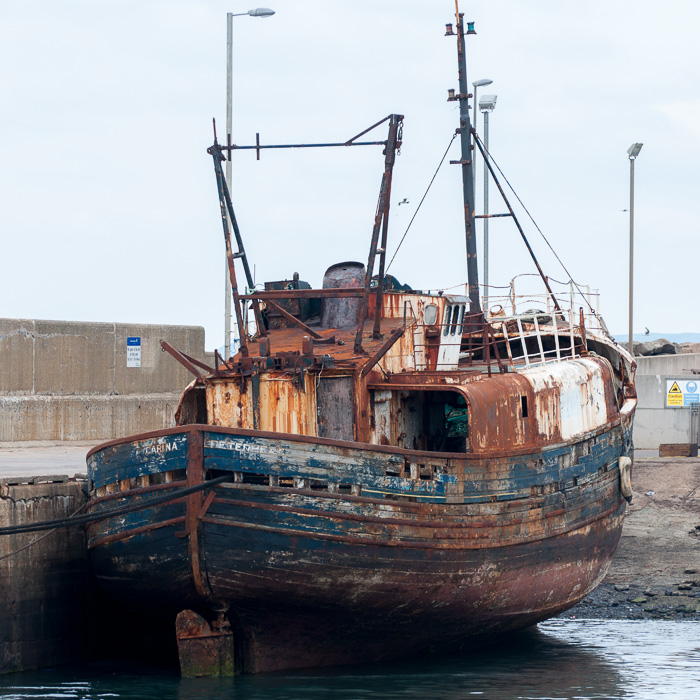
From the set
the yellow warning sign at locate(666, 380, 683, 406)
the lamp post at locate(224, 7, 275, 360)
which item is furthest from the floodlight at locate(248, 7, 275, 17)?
the yellow warning sign at locate(666, 380, 683, 406)

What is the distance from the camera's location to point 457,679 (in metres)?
14.2

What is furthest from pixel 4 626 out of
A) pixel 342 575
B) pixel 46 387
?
pixel 46 387

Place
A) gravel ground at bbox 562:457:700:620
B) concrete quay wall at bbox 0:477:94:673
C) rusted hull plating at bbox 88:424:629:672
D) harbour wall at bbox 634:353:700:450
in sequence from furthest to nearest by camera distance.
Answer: harbour wall at bbox 634:353:700:450, gravel ground at bbox 562:457:700:620, concrete quay wall at bbox 0:477:94:673, rusted hull plating at bbox 88:424:629:672

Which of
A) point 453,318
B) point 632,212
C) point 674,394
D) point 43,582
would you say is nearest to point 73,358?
point 43,582

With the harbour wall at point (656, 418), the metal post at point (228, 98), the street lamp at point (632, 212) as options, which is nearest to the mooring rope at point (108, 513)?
the metal post at point (228, 98)

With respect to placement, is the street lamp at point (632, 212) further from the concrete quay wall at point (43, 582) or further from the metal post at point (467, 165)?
the concrete quay wall at point (43, 582)

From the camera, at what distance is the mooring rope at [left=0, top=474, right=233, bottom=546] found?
1323 cm

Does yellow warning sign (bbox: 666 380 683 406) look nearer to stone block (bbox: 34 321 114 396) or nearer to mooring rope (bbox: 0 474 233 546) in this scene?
stone block (bbox: 34 321 114 396)

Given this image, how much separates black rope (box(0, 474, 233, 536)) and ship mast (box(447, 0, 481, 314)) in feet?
27.2

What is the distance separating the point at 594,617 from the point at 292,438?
796 centimetres

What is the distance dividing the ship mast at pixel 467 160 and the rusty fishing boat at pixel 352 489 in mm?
3453

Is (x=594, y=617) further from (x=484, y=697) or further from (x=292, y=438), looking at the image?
(x=292, y=438)

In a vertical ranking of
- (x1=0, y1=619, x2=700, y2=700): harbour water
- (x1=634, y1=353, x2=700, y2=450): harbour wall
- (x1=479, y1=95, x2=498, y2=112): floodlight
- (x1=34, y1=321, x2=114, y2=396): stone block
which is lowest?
(x1=0, y1=619, x2=700, y2=700): harbour water

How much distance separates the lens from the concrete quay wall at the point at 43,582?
14469 mm
